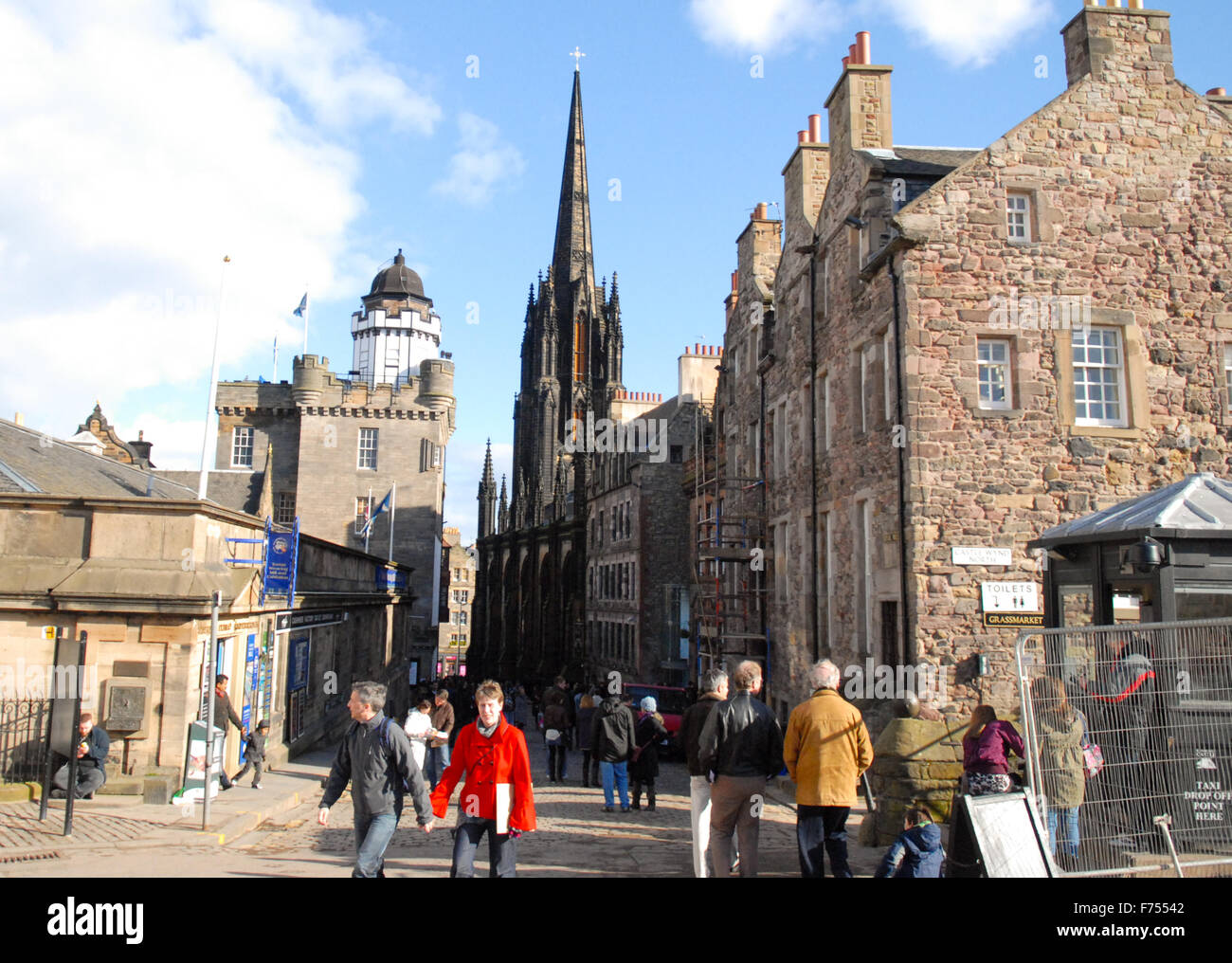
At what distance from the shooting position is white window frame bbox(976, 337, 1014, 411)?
14219mm

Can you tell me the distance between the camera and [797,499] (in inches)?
771

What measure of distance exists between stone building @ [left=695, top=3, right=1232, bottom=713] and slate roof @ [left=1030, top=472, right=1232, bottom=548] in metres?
3.35

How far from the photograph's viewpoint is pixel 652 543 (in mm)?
39562

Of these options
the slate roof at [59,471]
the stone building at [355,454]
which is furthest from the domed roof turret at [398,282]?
the slate roof at [59,471]

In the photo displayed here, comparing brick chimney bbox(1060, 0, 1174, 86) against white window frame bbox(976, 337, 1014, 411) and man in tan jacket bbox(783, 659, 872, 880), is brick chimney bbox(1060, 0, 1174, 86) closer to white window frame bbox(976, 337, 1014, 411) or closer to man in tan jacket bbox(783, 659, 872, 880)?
white window frame bbox(976, 337, 1014, 411)

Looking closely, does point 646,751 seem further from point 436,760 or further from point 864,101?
point 864,101

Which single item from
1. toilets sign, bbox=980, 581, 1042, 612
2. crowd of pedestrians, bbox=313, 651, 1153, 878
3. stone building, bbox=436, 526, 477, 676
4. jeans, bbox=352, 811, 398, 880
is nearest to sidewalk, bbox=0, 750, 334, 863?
crowd of pedestrians, bbox=313, 651, 1153, 878

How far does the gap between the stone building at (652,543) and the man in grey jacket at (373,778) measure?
29369mm

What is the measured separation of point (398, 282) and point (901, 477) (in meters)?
51.9

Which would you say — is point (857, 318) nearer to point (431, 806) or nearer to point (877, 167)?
point (877, 167)

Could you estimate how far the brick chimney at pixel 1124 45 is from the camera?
586 inches

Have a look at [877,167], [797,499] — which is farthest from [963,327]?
[797,499]

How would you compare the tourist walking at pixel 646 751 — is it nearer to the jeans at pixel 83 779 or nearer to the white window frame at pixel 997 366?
the jeans at pixel 83 779
